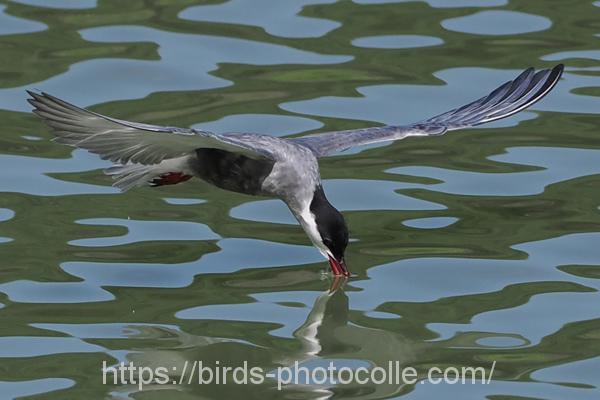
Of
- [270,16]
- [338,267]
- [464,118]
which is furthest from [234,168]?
[270,16]

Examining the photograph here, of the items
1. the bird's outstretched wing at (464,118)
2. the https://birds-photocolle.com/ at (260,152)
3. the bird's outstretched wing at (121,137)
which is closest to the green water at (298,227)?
the https://birds-photocolle.com/ at (260,152)

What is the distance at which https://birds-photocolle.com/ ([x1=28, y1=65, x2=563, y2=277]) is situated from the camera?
36.5ft

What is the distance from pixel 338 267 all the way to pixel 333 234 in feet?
0.79

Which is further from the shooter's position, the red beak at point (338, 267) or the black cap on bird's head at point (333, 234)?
the red beak at point (338, 267)

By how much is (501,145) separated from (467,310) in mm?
3269

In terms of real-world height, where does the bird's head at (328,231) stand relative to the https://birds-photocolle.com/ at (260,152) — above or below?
below

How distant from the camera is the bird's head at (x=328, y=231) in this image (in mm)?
11727

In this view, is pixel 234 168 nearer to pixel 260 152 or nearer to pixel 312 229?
pixel 260 152

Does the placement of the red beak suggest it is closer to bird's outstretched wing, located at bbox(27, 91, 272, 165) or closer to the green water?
the green water

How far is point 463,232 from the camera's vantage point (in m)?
12.7

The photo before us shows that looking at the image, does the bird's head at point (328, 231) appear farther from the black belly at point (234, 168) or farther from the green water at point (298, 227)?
the black belly at point (234, 168)

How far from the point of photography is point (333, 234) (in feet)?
38.5

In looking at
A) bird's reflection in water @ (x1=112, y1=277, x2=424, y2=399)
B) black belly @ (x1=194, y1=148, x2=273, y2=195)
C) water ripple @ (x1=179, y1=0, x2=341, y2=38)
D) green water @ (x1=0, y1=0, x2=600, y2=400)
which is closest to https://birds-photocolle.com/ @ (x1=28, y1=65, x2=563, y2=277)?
black belly @ (x1=194, y1=148, x2=273, y2=195)

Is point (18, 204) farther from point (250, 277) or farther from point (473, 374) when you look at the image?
point (473, 374)
